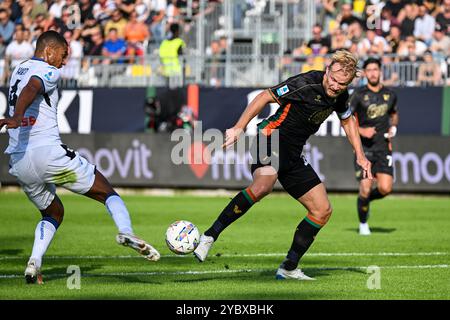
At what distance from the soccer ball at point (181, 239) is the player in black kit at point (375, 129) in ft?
22.7

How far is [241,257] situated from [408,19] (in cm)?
1466

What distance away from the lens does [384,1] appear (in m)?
26.4

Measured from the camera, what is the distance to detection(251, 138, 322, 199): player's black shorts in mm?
10359

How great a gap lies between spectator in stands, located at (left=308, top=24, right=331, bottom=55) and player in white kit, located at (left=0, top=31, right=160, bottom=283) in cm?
1638

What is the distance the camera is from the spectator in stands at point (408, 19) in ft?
84.6

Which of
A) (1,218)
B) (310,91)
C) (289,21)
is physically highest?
(289,21)

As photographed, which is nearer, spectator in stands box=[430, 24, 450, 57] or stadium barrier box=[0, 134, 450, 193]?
stadium barrier box=[0, 134, 450, 193]

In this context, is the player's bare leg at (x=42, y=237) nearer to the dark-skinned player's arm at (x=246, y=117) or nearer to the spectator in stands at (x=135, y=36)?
the dark-skinned player's arm at (x=246, y=117)

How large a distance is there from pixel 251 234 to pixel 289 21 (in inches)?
490

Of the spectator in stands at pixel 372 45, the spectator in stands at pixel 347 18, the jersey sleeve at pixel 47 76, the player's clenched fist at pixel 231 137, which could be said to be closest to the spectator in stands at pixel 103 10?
the spectator in stands at pixel 347 18

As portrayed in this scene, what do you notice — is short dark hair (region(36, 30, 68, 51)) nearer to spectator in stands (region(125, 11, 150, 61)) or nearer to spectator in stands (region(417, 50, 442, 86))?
spectator in stands (region(417, 50, 442, 86))

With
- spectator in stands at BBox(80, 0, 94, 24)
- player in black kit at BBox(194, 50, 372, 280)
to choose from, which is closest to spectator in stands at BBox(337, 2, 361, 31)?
spectator in stands at BBox(80, 0, 94, 24)

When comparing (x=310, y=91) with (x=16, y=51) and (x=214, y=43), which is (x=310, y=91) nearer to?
(x=214, y=43)
